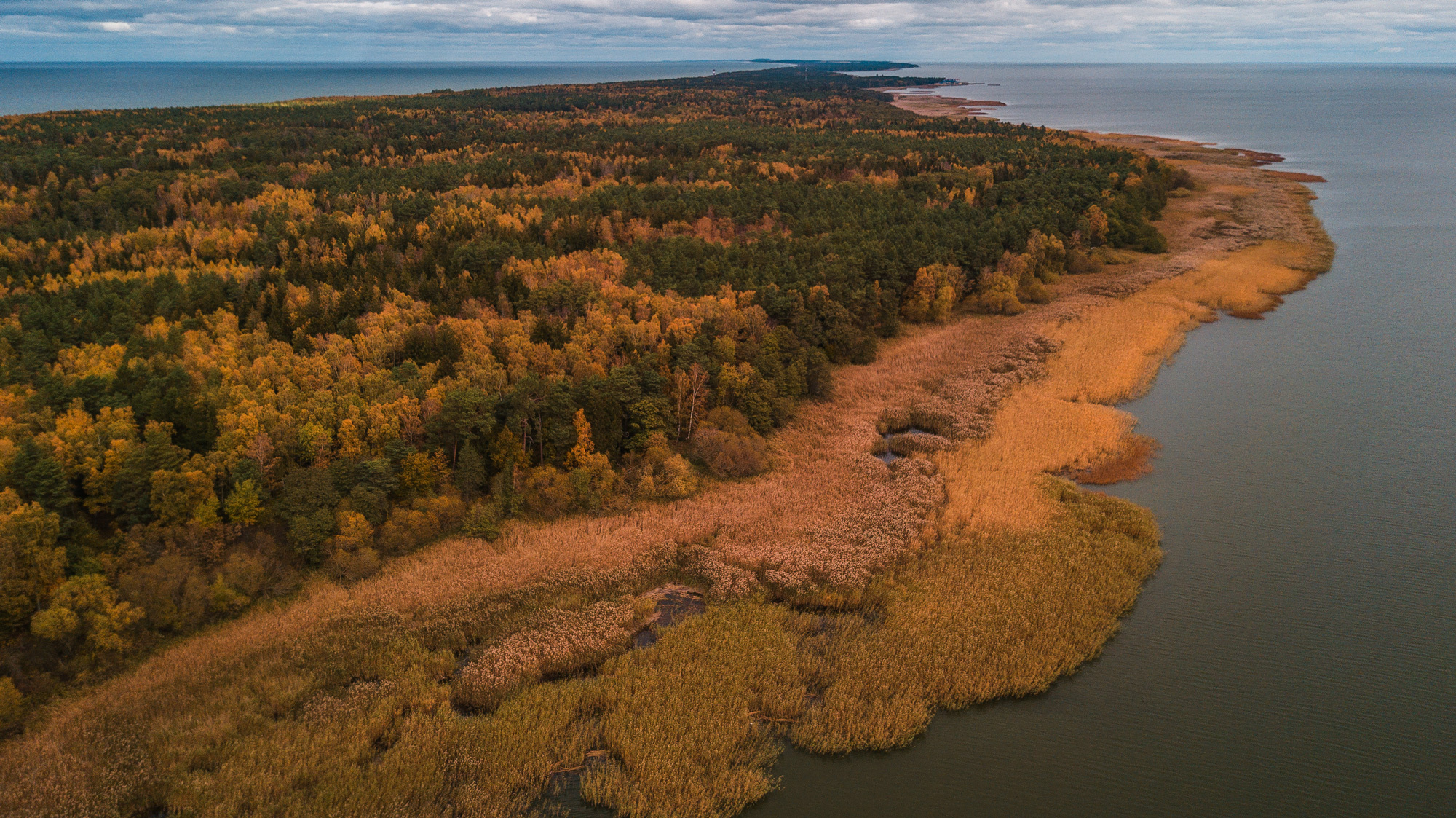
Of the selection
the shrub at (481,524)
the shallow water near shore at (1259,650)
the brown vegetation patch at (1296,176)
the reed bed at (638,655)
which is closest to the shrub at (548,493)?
the reed bed at (638,655)

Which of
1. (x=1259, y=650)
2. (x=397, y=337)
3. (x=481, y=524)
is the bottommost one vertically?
(x=1259, y=650)

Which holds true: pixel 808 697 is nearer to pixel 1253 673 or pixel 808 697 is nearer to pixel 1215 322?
pixel 1253 673

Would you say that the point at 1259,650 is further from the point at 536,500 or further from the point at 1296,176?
the point at 1296,176

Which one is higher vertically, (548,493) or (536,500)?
(548,493)

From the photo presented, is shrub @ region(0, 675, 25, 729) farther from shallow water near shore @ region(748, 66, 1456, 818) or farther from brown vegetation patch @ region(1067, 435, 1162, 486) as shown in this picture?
brown vegetation patch @ region(1067, 435, 1162, 486)

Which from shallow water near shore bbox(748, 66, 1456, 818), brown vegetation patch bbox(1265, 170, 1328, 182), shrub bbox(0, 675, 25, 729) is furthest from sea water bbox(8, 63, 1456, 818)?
brown vegetation patch bbox(1265, 170, 1328, 182)

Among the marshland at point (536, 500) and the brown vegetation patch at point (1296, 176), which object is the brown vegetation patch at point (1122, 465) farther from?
the brown vegetation patch at point (1296, 176)

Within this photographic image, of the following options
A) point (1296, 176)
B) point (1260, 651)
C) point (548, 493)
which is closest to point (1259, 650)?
point (1260, 651)
